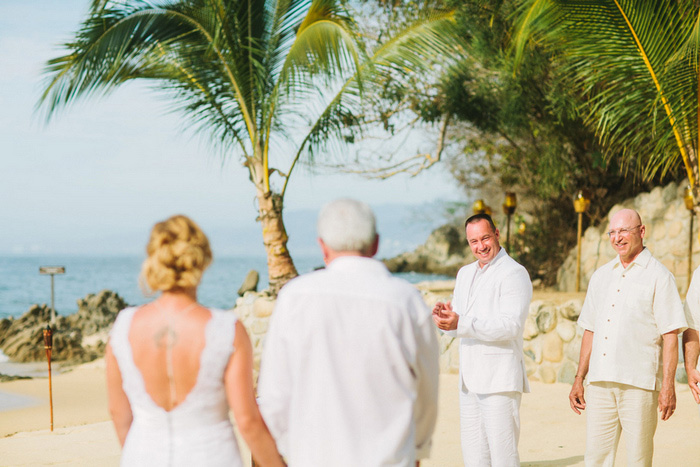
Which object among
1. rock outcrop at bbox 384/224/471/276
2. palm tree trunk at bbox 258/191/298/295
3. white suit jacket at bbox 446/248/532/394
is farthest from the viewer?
rock outcrop at bbox 384/224/471/276

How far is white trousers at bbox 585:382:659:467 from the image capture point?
408 centimetres

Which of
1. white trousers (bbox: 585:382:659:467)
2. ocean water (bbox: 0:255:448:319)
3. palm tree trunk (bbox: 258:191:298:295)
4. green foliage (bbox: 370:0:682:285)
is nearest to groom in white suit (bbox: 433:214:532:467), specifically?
white trousers (bbox: 585:382:659:467)

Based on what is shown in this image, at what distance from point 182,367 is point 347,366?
52 centimetres

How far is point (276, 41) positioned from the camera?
10547 millimetres

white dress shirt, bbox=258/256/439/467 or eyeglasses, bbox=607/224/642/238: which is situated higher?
eyeglasses, bbox=607/224/642/238

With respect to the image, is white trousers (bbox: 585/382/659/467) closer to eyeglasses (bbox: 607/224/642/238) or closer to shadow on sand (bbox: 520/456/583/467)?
eyeglasses (bbox: 607/224/642/238)

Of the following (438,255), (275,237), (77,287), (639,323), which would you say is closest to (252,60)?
(275,237)

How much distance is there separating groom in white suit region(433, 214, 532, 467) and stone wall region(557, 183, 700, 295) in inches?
337

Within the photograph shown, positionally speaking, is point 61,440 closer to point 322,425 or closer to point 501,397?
point 501,397

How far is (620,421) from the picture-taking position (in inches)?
165

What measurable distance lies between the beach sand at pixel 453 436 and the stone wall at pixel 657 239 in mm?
4682

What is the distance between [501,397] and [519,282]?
2.08ft

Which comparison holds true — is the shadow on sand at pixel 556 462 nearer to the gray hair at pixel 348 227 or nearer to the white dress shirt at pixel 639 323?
the white dress shirt at pixel 639 323

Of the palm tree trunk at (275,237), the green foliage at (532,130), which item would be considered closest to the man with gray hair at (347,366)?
the palm tree trunk at (275,237)
